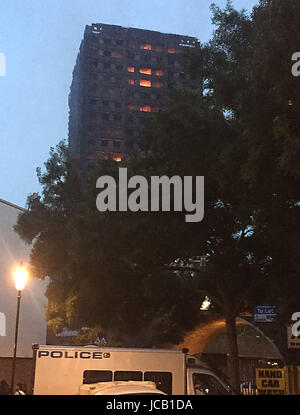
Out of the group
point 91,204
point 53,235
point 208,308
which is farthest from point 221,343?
point 91,204

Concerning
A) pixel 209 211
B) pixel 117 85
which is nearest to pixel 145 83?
pixel 117 85

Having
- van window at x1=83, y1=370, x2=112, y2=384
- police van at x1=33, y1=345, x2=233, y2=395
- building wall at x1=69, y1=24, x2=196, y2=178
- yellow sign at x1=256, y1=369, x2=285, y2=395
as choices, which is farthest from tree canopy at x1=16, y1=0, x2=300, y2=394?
building wall at x1=69, y1=24, x2=196, y2=178

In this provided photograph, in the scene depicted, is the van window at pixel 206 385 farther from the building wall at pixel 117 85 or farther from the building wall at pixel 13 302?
the building wall at pixel 117 85

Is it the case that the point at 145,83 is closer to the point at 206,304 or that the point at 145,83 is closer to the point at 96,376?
the point at 206,304

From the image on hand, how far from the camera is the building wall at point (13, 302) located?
1442 inches

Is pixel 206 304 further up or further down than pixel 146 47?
further down

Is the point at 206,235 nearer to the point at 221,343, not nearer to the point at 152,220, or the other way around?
the point at 152,220

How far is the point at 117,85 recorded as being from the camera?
394 feet

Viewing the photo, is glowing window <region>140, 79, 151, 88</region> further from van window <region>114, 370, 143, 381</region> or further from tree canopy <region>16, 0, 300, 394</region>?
van window <region>114, 370, 143, 381</region>

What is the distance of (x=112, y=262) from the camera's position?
21953 mm

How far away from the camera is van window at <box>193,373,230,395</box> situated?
14.6 m

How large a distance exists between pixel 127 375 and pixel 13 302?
81.3 ft

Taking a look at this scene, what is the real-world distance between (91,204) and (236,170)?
25.2 ft

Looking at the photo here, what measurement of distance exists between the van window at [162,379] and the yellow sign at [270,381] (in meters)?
5.19
